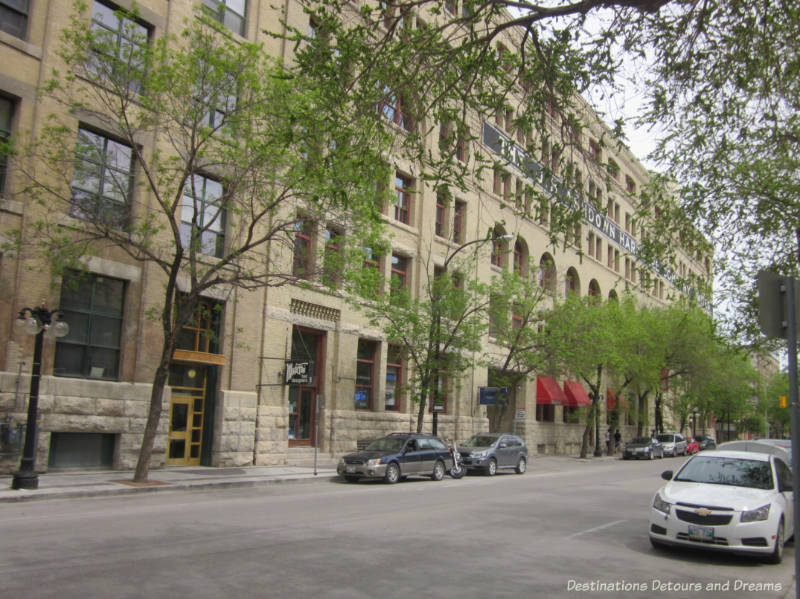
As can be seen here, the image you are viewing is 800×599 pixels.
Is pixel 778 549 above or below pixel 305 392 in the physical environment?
below

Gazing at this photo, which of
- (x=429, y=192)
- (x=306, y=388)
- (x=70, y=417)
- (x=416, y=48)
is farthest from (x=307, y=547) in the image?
(x=429, y=192)

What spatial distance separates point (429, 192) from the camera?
31859mm

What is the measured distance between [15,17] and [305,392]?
15.4 meters

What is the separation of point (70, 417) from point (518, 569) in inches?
560

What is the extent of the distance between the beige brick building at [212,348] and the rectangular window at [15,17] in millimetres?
40

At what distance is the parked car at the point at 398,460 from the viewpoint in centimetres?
2006

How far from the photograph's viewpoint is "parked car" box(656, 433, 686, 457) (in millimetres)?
47062

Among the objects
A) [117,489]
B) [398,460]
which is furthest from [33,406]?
[398,460]

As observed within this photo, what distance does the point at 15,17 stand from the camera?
17.9 meters

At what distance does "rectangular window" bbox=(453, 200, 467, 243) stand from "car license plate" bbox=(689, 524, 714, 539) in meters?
26.0

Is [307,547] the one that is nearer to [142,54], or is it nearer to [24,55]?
[142,54]

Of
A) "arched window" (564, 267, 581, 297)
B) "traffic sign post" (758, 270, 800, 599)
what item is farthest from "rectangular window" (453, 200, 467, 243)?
"traffic sign post" (758, 270, 800, 599)

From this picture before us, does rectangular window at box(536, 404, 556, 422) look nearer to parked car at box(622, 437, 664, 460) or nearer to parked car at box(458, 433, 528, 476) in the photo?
parked car at box(622, 437, 664, 460)

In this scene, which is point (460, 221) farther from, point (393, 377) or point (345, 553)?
point (345, 553)
